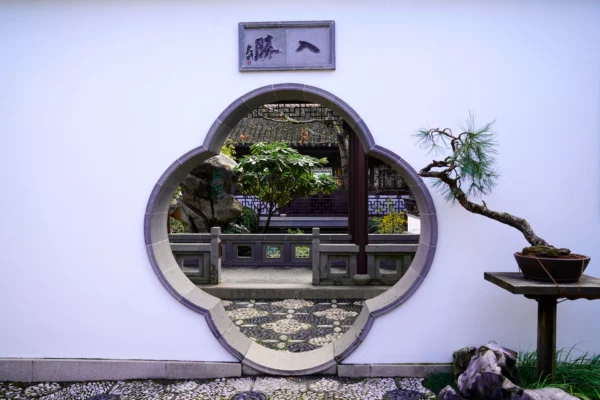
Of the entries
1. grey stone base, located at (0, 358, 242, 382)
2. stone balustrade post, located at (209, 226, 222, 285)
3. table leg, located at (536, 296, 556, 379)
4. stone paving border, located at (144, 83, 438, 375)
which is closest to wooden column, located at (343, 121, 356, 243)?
stone balustrade post, located at (209, 226, 222, 285)

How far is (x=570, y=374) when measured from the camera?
127 inches

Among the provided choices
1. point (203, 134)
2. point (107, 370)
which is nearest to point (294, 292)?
point (107, 370)

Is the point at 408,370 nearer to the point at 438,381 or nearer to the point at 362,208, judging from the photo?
the point at 438,381

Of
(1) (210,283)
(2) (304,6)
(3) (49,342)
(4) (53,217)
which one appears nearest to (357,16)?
(2) (304,6)

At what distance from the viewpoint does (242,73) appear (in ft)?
11.7

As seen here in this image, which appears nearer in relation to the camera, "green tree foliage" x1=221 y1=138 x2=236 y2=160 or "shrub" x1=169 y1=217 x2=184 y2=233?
"shrub" x1=169 y1=217 x2=184 y2=233

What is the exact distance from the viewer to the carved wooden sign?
3525mm

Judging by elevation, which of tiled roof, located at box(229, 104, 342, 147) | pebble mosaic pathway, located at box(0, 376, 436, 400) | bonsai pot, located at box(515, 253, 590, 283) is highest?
tiled roof, located at box(229, 104, 342, 147)

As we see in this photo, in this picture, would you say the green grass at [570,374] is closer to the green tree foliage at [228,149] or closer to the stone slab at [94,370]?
the stone slab at [94,370]

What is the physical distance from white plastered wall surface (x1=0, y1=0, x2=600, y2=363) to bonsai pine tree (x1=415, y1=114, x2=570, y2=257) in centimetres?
11

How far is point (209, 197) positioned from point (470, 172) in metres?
7.88

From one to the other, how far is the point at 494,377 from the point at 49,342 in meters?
3.45

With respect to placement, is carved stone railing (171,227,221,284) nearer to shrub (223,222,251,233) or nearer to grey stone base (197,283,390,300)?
grey stone base (197,283,390,300)

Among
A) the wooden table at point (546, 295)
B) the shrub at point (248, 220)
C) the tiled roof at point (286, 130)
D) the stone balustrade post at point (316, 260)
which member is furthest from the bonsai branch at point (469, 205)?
the tiled roof at point (286, 130)
